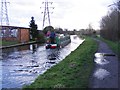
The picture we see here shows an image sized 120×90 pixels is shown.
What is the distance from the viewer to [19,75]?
50.8 ft

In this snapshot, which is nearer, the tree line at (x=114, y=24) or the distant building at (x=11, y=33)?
the tree line at (x=114, y=24)

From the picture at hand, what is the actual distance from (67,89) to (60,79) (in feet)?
6.54

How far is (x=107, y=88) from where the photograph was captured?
35.1ft

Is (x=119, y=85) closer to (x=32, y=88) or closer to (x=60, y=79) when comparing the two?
(x=60, y=79)

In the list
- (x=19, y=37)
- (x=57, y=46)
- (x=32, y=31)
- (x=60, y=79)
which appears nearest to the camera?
(x=60, y=79)

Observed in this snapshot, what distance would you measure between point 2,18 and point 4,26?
78.7 inches

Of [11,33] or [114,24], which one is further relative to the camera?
[11,33]

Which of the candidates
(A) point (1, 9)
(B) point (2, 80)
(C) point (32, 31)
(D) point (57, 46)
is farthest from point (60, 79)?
(C) point (32, 31)

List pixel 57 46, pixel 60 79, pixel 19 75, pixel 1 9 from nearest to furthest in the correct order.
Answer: pixel 60 79
pixel 19 75
pixel 57 46
pixel 1 9

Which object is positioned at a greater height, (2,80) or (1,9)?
(1,9)

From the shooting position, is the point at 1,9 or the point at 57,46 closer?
the point at 57,46

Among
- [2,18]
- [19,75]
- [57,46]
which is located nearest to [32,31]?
[2,18]

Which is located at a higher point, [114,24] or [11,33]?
[114,24]

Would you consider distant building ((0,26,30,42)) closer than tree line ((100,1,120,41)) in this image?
No
